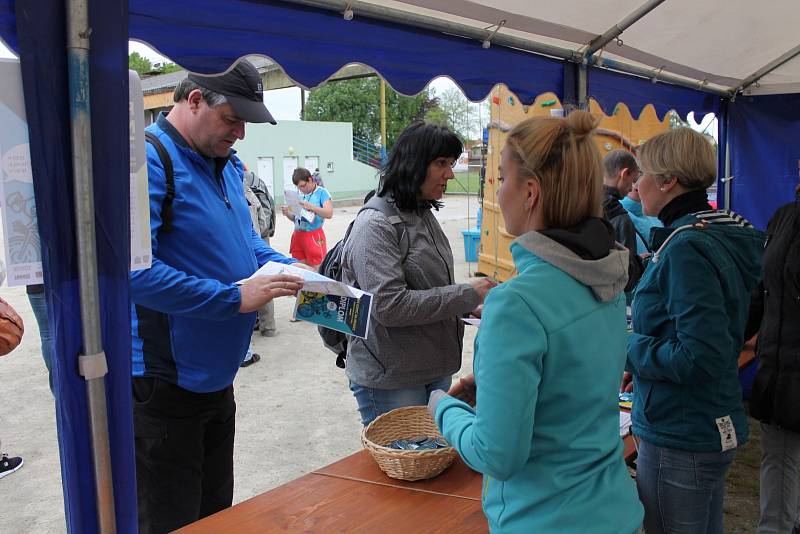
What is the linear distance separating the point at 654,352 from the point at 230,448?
4.77 ft

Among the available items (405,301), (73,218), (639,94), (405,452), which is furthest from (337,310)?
(639,94)

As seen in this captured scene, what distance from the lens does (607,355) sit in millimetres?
1216

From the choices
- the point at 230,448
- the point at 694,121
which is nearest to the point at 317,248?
the point at 694,121

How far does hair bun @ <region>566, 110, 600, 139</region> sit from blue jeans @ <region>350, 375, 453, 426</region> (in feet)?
4.40

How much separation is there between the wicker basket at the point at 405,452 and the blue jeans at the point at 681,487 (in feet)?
1.98

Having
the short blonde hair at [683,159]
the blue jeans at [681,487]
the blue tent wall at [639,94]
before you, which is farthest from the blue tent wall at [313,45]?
the blue jeans at [681,487]

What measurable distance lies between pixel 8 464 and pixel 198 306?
2.84 m

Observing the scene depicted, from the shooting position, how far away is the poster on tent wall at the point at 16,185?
4.00 feet

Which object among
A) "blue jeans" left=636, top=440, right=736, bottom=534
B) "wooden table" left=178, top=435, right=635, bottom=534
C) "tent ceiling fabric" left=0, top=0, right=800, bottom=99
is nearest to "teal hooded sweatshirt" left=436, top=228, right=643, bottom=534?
"wooden table" left=178, top=435, right=635, bottom=534

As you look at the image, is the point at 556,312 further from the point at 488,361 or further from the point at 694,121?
the point at 694,121

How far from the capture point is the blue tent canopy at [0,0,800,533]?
4.17 ft

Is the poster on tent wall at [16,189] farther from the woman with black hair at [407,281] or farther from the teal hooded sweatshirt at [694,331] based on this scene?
the teal hooded sweatshirt at [694,331]

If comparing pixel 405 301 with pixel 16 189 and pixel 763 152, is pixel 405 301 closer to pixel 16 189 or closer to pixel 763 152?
pixel 16 189

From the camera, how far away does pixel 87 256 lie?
1.33 meters
